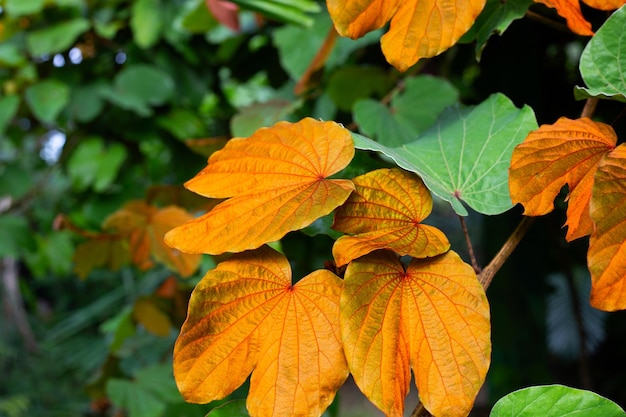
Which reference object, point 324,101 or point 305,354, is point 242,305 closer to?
point 305,354

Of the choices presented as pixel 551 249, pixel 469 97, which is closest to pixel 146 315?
pixel 469 97

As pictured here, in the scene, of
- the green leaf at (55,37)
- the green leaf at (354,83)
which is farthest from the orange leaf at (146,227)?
the green leaf at (55,37)

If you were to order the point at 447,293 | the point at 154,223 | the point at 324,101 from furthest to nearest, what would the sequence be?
the point at 324,101, the point at 154,223, the point at 447,293

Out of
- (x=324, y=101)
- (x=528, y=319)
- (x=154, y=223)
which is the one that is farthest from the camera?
(x=528, y=319)

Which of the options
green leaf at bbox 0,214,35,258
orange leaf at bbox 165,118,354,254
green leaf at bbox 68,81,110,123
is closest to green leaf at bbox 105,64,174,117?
green leaf at bbox 68,81,110,123

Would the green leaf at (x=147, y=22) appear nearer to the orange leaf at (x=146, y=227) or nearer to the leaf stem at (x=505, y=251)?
the orange leaf at (x=146, y=227)

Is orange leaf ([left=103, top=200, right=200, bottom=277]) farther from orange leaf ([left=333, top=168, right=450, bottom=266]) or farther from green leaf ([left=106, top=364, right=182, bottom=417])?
orange leaf ([left=333, top=168, right=450, bottom=266])
